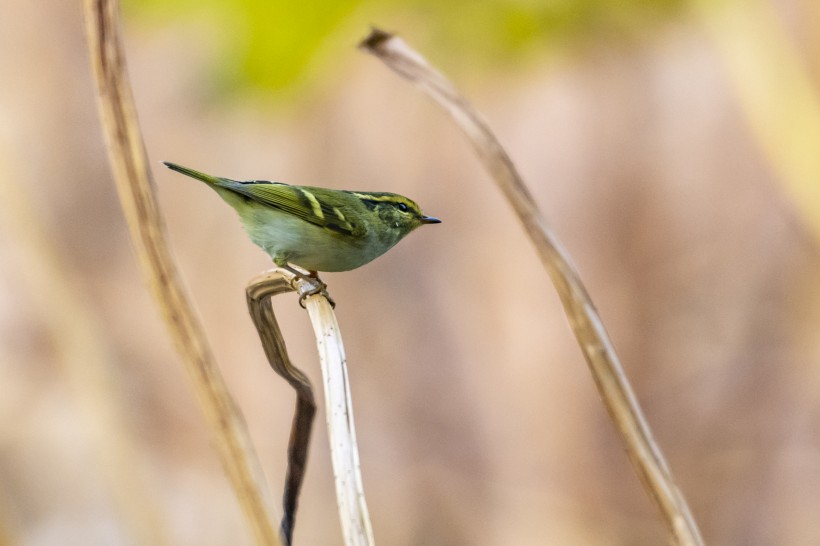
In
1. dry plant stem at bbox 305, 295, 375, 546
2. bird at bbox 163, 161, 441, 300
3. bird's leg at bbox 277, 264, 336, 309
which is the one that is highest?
bird at bbox 163, 161, 441, 300

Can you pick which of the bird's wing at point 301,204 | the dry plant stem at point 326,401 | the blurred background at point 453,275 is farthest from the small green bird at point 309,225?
the blurred background at point 453,275

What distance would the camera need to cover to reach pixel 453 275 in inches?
69.4

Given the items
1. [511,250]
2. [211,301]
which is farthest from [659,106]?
[211,301]

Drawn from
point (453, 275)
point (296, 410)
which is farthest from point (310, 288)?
point (453, 275)

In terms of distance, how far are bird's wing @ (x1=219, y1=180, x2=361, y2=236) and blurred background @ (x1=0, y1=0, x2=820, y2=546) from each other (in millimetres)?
663

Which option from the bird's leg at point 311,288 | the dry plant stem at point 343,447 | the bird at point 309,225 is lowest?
the dry plant stem at point 343,447

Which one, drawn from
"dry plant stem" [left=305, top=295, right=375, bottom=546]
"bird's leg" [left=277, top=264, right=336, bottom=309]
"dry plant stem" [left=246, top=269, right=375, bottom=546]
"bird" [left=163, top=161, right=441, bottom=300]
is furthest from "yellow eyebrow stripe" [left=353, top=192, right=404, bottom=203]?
"dry plant stem" [left=305, top=295, right=375, bottom=546]

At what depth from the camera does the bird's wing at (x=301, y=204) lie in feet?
3.38

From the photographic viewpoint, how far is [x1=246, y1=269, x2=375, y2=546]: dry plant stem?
597 mm

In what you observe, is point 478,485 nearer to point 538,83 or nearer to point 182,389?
point 182,389

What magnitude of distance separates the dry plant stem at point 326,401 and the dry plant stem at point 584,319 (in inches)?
7.7

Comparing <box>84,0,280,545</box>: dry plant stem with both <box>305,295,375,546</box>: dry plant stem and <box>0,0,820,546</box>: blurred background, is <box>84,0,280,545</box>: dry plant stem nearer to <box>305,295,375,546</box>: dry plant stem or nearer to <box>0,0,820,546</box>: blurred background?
<box>305,295,375,546</box>: dry plant stem

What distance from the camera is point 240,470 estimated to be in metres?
0.66

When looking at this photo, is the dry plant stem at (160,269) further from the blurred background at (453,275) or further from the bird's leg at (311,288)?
the blurred background at (453,275)
